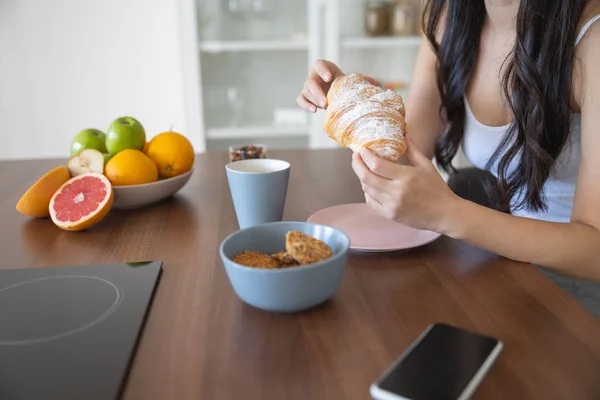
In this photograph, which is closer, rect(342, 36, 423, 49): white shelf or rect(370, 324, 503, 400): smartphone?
rect(370, 324, 503, 400): smartphone

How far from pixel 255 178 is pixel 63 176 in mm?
399

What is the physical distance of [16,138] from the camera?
9.12 ft

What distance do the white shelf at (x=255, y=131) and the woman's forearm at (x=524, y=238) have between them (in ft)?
6.38

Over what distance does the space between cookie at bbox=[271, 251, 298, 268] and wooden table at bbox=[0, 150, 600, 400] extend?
6 centimetres

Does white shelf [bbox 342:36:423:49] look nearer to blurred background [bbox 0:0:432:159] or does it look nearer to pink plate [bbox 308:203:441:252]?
blurred background [bbox 0:0:432:159]

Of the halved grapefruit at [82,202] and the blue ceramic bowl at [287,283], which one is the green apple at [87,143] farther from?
the blue ceramic bowl at [287,283]

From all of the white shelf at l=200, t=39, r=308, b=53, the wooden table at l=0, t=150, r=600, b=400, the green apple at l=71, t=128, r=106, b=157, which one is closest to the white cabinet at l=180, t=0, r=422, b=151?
the white shelf at l=200, t=39, r=308, b=53

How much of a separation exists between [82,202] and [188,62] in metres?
1.66

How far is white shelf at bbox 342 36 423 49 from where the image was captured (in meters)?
Result: 2.56

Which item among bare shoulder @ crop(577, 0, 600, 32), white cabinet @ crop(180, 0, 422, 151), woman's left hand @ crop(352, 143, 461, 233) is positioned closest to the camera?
woman's left hand @ crop(352, 143, 461, 233)

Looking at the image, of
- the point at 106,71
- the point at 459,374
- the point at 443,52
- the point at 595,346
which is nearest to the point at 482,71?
the point at 443,52

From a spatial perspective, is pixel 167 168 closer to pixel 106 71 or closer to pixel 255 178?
pixel 255 178

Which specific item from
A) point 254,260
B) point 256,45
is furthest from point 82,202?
point 256,45

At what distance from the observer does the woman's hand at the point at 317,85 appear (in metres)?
1.09
